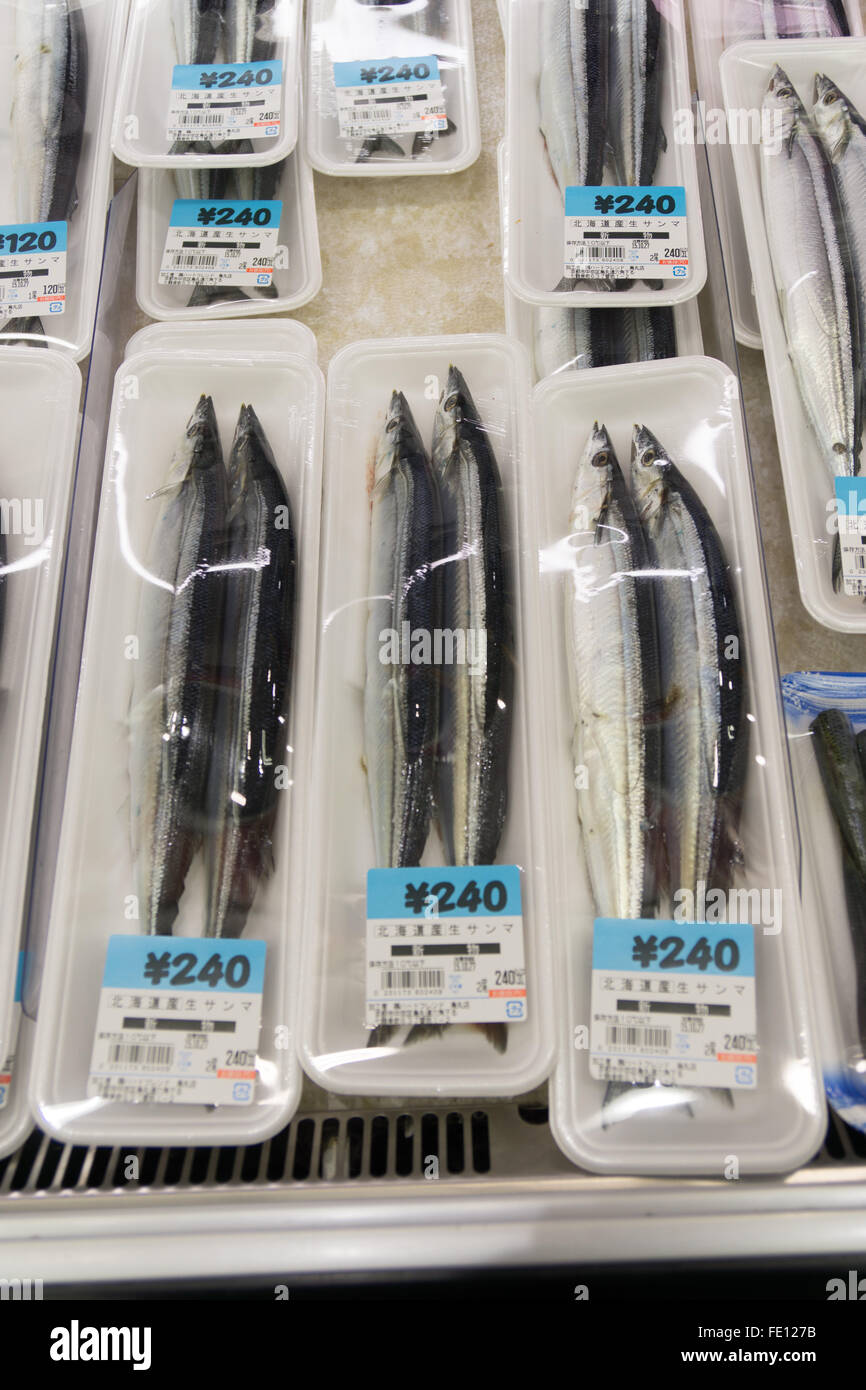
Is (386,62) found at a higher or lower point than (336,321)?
higher

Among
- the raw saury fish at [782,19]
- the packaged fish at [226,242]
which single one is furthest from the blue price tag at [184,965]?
the raw saury fish at [782,19]

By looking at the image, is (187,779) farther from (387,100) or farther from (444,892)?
(387,100)

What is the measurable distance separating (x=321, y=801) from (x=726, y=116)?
1.90 m

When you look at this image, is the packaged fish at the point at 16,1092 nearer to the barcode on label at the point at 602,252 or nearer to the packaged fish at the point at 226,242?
the packaged fish at the point at 226,242

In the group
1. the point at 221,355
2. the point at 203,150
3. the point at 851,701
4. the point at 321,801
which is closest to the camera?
the point at 321,801

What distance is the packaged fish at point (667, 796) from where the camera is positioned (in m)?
1.16

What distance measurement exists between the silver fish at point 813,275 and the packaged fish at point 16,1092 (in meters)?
1.58

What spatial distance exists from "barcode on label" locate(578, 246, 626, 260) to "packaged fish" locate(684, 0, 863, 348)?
30 cm

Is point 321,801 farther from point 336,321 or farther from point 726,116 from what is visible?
point 726,116

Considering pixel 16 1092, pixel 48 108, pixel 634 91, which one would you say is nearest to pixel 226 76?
pixel 48 108

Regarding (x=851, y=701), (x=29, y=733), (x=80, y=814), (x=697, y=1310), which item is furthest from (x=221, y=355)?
(x=697, y=1310)

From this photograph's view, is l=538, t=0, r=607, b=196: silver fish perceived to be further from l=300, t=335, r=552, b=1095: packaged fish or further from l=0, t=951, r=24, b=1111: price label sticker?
l=0, t=951, r=24, b=1111: price label sticker

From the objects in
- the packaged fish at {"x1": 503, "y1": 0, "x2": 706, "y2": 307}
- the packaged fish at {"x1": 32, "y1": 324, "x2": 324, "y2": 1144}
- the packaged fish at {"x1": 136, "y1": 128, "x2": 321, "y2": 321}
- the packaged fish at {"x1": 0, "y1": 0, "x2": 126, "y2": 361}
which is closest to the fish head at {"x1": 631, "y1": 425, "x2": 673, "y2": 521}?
the packaged fish at {"x1": 503, "y1": 0, "x2": 706, "y2": 307}

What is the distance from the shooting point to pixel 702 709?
1.38 m
